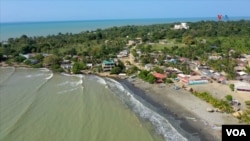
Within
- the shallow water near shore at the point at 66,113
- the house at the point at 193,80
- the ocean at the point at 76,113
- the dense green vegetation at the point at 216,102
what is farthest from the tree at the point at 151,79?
the dense green vegetation at the point at 216,102

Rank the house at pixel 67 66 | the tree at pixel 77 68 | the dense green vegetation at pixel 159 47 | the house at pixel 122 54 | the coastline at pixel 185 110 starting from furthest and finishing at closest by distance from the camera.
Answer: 1. the house at pixel 122 54
2. the dense green vegetation at pixel 159 47
3. the house at pixel 67 66
4. the tree at pixel 77 68
5. the coastline at pixel 185 110

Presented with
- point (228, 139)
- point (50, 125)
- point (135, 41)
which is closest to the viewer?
point (228, 139)

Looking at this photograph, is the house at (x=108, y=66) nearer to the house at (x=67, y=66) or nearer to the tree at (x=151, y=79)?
the house at (x=67, y=66)

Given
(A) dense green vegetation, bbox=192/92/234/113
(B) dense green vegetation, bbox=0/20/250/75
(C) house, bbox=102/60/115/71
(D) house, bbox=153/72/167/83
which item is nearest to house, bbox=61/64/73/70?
(B) dense green vegetation, bbox=0/20/250/75

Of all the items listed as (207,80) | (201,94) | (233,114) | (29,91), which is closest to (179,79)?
(207,80)

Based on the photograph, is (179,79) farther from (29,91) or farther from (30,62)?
(30,62)

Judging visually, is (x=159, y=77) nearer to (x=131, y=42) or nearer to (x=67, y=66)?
(x=67, y=66)

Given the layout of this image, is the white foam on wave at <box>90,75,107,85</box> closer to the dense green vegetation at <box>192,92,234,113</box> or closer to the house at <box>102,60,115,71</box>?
the house at <box>102,60,115,71</box>

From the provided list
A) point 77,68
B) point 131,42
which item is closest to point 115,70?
point 77,68
